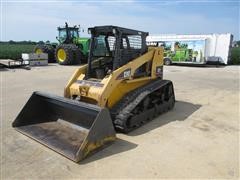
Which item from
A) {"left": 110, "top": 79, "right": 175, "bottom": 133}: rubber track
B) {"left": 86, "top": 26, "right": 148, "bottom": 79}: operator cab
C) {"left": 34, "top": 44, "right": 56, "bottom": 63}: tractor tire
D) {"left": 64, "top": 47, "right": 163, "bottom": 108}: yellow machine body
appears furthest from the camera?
{"left": 34, "top": 44, "right": 56, "bottom": 63}: tractor tire

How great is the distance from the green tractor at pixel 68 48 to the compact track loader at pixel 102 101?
1187 cm

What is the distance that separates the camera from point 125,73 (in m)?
4.98

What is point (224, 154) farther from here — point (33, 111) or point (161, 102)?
point (33, 111)

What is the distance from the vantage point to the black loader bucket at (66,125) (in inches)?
142

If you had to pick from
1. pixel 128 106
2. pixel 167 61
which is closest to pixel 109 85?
pixel 128 106

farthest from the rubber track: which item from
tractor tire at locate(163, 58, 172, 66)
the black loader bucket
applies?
tractor tire at locate(163, 58, 172, 66)

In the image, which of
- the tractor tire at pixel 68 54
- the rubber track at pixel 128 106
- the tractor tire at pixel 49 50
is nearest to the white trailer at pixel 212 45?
the tractor tire at pixel 68 54

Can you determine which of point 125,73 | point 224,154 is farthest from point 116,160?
point 125,73

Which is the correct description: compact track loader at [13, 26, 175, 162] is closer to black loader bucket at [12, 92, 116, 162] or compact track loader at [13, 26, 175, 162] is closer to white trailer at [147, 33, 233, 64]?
black loader bucket at [12, 92, 116, 162]

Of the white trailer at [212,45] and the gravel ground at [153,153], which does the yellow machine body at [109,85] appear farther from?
the white trailer at [212,45]

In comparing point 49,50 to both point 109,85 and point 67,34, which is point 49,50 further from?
point 109,85

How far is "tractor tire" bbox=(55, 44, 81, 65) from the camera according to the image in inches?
668

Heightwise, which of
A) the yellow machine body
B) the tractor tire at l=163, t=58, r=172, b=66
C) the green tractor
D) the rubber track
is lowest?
the rubber track

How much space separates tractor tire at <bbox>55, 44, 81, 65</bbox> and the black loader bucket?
1249 centimetres
